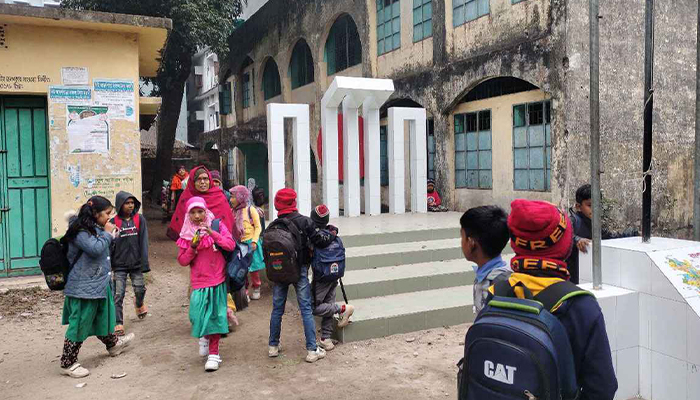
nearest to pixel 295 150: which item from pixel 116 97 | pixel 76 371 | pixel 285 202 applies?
pixel 116 97

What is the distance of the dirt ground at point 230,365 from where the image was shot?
418 cm

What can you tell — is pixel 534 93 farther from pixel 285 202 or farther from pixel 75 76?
pixel 75 76

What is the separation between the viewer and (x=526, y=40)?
31.4 ft

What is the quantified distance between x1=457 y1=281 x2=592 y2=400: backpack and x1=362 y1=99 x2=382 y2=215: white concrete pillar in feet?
27.9

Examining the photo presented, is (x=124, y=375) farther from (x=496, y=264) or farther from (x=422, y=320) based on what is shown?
(x=496, y=264)

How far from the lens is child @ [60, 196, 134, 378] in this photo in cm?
445

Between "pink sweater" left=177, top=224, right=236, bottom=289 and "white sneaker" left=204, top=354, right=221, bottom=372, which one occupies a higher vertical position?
"pink sweater" left=177, top=224, right=236, bottom=289

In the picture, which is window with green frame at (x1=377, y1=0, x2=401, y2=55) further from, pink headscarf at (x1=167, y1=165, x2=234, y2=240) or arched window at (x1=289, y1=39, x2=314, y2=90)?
pink headscarf at (x1=167, y1=165, x2=234, y2=240)

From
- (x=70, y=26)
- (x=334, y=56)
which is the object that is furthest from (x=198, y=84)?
(x=70, y=26)

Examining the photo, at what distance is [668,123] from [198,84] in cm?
3123

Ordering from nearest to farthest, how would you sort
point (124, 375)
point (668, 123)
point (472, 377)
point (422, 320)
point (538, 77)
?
point (472, 377) → point (124, 375) → point (422, 320) → point (538, 77) → point (668, 123)

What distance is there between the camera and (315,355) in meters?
4.79

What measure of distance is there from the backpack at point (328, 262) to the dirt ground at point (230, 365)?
716 mm

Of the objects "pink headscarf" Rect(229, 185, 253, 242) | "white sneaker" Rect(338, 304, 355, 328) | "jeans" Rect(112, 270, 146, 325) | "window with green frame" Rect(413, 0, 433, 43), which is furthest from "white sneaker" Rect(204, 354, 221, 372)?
"window with green frame" Rect(413, 0, 433, 43)
